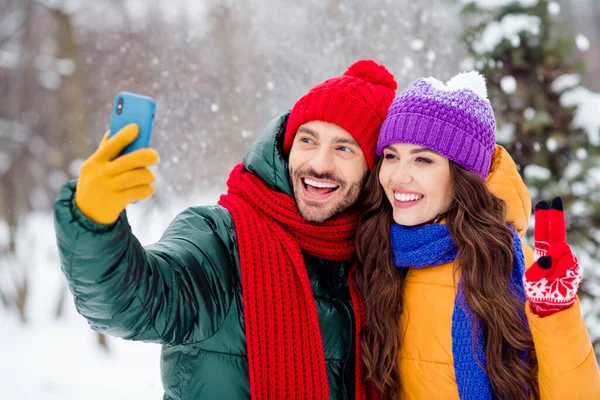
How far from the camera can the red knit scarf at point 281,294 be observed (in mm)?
2125

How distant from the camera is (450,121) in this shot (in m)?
2.29

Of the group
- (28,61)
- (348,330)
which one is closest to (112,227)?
(348,330)

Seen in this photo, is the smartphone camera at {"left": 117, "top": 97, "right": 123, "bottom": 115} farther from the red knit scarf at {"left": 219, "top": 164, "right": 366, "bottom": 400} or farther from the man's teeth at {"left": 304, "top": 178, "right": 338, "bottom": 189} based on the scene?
the man's teeth at {"left": 304, "top": 178, "right": 338, "bottom": 189}

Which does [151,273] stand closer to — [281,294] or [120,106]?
[120,106]

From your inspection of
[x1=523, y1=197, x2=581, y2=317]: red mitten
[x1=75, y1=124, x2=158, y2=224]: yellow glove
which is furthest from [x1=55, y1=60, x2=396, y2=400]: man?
[x1=523, y1=197, x2=581, y2=317]: red mitten

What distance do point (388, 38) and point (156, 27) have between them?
129 inches

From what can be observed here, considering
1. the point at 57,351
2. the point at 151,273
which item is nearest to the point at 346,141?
the point at 151,273

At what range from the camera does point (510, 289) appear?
2.19 metres

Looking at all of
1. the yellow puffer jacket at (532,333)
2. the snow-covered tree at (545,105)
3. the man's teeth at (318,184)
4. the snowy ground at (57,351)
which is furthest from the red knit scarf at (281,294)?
the snowy ground at (57,351)

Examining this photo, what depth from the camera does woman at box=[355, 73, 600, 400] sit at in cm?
210

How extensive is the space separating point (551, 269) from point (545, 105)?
142 inches

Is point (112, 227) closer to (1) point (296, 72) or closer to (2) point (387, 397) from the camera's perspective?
(2) point (387, 397)

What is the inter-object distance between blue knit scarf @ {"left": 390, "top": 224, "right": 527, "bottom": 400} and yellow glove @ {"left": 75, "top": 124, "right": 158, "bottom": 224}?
129 cm

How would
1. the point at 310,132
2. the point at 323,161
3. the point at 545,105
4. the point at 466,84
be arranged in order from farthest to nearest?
the point at 545,105 < the point at 310,132 < the point at 323,161 < the point at 466,84
